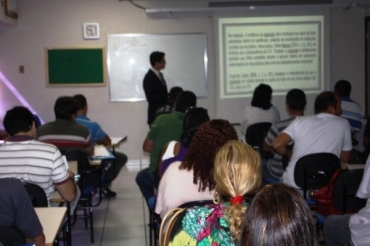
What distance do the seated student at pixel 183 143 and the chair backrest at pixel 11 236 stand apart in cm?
118

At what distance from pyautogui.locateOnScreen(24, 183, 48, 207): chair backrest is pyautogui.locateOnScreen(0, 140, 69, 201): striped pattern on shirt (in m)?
0.11

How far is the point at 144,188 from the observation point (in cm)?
475

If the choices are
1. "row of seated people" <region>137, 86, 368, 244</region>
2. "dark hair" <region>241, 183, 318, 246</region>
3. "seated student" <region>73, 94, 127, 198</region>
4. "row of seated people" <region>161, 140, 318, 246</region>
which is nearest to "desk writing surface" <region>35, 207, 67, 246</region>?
"row of seated people" <region>137, 86, 368, 244</region>

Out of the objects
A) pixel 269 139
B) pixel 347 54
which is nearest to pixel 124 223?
pixel 269 139

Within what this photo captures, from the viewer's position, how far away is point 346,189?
3.35 m

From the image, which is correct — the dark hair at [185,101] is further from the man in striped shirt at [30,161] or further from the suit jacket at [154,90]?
the suit jacket at [154,90]

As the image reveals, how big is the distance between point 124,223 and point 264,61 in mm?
3980

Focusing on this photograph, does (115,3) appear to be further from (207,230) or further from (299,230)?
(299,230)

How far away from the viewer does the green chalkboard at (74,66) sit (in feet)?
26.4

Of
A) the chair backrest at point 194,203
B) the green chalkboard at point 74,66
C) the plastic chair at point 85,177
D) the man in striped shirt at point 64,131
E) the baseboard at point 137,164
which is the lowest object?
the baseboard at point 137,164

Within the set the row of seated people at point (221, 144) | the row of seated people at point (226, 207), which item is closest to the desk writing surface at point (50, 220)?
the row of seated people at point (221, 144)

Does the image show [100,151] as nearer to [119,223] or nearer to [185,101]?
[119,223]

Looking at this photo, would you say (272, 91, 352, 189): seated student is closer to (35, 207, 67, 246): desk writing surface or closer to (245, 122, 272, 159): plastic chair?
(245, 122, 272, 159): plastic chair

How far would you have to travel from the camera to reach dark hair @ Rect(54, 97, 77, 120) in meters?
4.55
